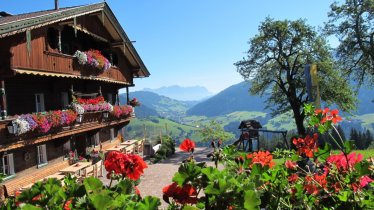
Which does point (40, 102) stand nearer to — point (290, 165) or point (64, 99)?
point (64, 99)

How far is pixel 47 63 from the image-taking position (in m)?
17.9

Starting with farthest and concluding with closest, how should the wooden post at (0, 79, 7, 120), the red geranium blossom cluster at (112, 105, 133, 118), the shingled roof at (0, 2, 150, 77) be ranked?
1. the red geranium blossom cluster at (112, 105, 133, 118)
2. the wooden post at (0, 79, 7, 120)
3. the shingled roof at (0, 2, 150, 77)

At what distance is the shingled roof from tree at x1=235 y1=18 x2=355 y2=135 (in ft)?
43.7

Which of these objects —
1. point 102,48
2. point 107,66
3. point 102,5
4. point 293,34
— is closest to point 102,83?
point 102,48

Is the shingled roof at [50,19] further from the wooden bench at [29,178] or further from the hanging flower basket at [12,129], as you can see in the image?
the wooden bench at [29,178]

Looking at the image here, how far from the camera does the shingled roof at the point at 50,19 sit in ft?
47.9

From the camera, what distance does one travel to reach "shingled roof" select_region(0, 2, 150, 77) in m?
14.6

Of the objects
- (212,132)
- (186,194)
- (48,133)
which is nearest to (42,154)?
(48,133)

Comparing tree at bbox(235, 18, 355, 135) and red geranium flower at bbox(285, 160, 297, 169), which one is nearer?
red geranium flower at bbox(285, 160, 297, 169)

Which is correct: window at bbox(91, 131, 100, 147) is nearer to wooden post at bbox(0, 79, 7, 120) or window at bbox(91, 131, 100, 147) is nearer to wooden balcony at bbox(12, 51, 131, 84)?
wooden balcony at bbox(12, 51, 131, 84)

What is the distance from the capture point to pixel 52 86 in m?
20.5

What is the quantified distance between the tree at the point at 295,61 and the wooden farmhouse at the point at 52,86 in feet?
48.1

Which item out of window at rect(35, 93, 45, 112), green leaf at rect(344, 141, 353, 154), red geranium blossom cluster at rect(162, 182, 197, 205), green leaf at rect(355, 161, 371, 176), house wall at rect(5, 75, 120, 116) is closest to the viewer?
red geranium blossom cluster at rect(162, 182, 197, 205)

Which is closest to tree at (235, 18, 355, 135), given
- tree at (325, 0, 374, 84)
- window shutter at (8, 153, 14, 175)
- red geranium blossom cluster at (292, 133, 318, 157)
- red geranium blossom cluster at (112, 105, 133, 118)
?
tree at (325, 0, 374, 84)
